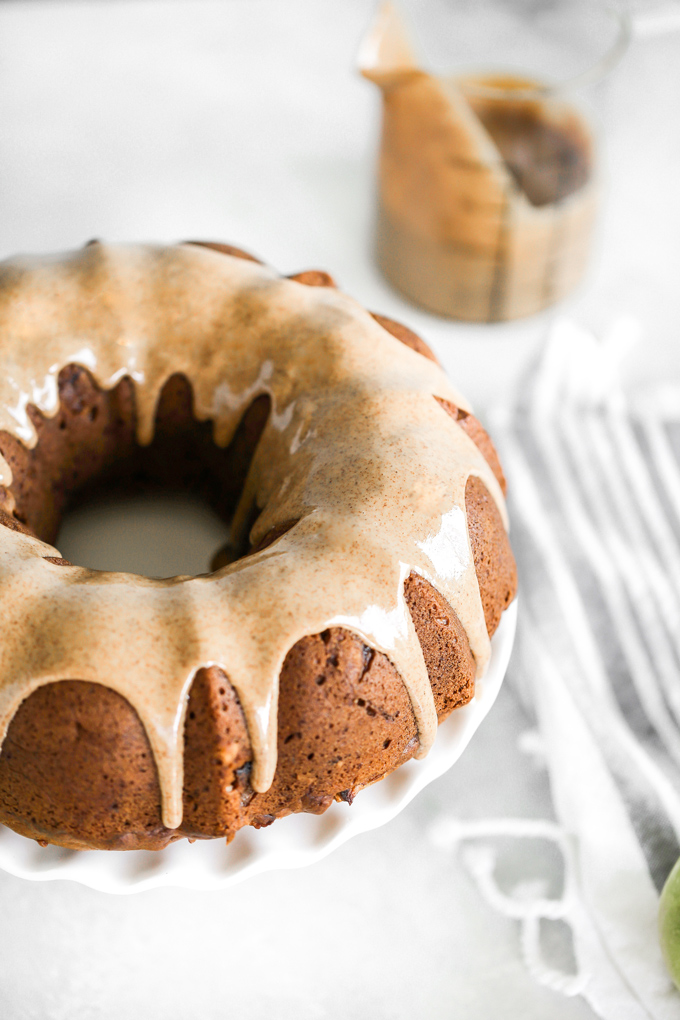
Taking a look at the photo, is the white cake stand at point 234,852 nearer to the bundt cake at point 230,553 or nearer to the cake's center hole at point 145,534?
the bundt cake at point 230,553

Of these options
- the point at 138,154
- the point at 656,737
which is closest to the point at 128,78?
the point at 138,154

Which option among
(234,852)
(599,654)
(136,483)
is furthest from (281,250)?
(234,852)

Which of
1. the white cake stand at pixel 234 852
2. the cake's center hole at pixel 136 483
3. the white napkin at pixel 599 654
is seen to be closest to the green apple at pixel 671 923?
the white napkin at pixel 599 654

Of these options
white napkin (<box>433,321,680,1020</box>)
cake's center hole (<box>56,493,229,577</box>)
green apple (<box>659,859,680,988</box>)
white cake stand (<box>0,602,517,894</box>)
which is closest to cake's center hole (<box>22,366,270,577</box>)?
cake's center hole (<box>56,493,229,577</box>)

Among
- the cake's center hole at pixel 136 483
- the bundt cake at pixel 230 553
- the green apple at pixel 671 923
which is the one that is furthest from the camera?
the cake's center hole at pixel 136 483

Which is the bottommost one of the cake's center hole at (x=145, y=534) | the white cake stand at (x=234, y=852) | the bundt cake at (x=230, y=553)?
the white cake stand at (x=234, y=852)

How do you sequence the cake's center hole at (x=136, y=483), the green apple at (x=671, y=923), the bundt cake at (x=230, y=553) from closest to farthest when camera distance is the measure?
1. the bundt cake at (x=230, y=553)
2. the green apple at (x=671, y=923)
3. the cake's center hole at (x=136, y=483)

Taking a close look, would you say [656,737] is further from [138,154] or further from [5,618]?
[138,154]
